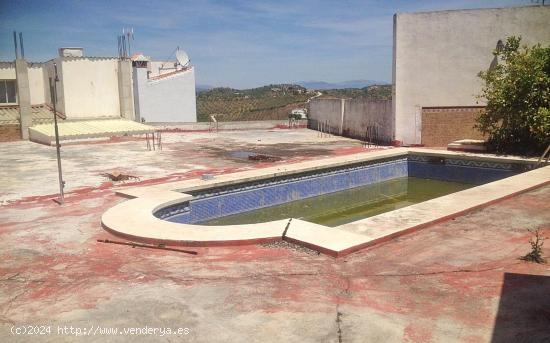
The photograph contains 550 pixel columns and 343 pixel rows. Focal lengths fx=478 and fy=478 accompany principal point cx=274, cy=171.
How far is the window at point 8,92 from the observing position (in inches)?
1187

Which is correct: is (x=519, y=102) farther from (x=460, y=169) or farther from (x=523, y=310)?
(x=523, y=310)

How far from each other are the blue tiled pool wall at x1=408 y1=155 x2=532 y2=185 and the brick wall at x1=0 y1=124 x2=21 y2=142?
22504 mm

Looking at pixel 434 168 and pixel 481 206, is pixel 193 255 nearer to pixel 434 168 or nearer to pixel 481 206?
pixel 481 206

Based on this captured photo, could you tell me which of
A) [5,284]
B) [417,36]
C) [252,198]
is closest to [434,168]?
[417,36]

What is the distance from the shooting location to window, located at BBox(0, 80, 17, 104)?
98.9ft

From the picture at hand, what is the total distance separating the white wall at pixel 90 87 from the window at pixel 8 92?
2953 mm

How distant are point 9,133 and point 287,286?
1057 inches

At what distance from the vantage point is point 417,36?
21.7 metres

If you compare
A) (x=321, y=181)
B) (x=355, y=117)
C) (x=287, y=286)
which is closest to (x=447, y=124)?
(x=355, y=117)

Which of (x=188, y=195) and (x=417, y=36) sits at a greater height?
(x=417, y=36)

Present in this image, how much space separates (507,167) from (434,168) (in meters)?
2.75

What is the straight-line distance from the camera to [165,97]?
40.0 m

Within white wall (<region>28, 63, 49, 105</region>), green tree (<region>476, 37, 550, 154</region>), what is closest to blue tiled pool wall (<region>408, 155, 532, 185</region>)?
green tree (<region>476, 37, 550, 154</region>)

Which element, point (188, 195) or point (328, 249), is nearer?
point (328, 249)
